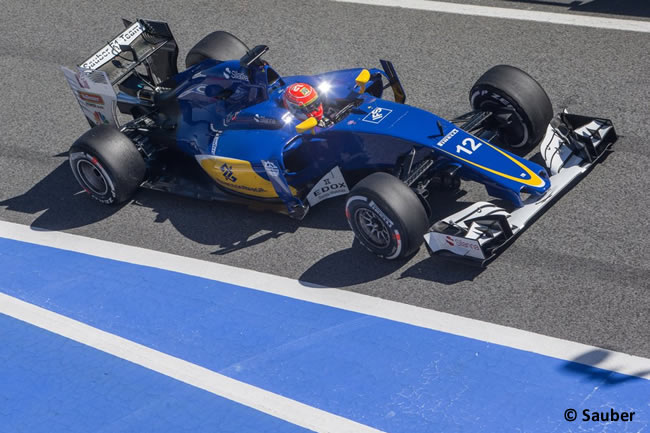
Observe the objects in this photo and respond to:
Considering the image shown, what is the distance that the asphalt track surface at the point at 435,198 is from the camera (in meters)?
7.68

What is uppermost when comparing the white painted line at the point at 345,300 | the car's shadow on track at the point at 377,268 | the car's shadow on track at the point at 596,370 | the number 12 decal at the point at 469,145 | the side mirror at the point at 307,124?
the side mirror at the point at 307,124

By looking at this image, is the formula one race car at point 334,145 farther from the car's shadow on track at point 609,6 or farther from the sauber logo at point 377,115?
the car's shadow on track at point 609,6

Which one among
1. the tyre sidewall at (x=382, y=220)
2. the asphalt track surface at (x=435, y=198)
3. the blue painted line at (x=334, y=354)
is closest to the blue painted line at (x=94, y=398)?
the blue painted line at (x=334, y=354)

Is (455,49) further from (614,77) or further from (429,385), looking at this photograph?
(429,385)

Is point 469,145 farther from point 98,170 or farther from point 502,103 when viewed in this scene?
point 98,170

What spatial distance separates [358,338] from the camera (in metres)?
7.61

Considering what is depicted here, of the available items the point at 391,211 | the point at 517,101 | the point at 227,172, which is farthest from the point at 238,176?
the point at 517,101

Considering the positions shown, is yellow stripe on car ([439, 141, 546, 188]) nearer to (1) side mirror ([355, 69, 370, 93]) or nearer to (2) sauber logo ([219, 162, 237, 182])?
(1) side mirror ([355, 69, 370, 93])

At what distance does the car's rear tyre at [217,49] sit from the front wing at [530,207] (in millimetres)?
4271

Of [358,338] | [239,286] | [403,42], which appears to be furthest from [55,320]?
[403,42]

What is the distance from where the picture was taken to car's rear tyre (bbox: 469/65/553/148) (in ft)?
29.1

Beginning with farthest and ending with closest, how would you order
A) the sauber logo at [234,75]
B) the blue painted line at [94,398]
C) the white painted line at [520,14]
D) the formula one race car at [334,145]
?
the white painted line at [520,14], the sauber logo at [234,75], the formula one race car at [334,145], the blue painted line at [94,398]

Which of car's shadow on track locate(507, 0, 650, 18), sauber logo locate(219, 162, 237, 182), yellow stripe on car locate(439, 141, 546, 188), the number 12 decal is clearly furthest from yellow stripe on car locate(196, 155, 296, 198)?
car's shadow on track locate(507, 0, 650, 18)

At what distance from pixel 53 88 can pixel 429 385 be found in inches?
312
